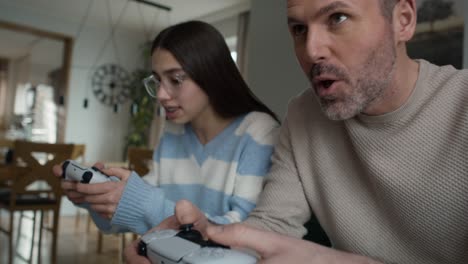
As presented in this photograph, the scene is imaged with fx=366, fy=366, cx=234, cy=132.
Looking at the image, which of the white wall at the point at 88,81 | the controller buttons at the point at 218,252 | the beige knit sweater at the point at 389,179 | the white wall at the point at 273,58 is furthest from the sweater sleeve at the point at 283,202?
the white wall at the point at 88,81

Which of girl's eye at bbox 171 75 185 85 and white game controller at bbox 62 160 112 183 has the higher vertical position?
girl's eye at bbox 171 75 185 85

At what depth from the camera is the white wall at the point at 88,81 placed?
186 inches

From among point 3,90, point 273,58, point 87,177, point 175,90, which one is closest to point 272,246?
point 87,177

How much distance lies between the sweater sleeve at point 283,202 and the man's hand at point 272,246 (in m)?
0.19

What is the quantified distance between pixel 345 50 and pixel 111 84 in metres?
5.01

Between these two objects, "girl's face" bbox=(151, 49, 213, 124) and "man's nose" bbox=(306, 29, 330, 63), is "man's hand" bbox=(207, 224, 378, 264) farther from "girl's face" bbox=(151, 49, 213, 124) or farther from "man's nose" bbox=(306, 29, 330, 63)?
"girl's face" bbox=(151, 49, 213, 124)

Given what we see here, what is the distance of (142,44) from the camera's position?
5.43 metres

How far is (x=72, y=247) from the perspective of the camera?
10.7ft

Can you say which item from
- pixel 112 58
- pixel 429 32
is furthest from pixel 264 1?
pixel 112 58

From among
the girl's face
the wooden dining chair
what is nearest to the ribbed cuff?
the girl's face

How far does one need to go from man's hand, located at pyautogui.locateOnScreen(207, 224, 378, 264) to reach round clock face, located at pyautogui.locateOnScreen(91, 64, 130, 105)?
16.2ft

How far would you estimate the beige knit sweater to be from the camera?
625 millimetres

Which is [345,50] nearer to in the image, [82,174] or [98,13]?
[82,174]

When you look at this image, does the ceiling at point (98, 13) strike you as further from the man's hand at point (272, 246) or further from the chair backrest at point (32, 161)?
the man's hand at point (272, 246)
